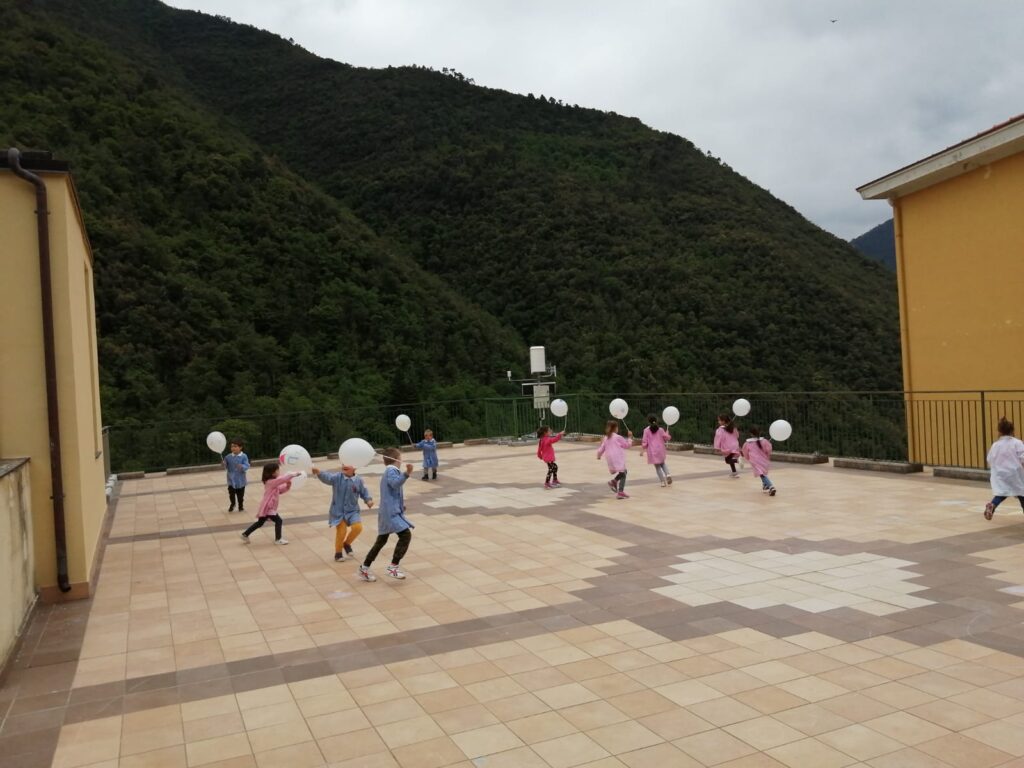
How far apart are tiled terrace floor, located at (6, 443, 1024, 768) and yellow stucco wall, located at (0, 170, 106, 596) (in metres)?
0.78

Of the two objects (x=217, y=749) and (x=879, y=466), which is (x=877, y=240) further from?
(x=217, y=749)

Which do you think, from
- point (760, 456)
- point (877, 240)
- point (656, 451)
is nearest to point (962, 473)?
point (760, 456)

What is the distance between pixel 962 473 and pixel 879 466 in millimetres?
1648

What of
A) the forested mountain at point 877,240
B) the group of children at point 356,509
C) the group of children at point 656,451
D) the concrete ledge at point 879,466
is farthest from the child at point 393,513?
the forested mountain at point 877,240

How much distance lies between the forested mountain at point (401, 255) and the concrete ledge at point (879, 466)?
20.6 meters

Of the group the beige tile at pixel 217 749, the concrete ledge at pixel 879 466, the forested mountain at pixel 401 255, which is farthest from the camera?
the forested mountain at pixel 401 255

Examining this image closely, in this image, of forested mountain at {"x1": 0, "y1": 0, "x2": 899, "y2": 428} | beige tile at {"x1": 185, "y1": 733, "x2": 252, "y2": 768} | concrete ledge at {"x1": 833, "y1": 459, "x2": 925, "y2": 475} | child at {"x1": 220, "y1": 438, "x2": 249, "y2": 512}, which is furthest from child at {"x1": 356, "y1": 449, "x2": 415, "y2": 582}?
forested mountain at {"x1": 0, "y1": 0, "x2": 899, "y2": 428}

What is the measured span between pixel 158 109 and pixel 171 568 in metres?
40.6

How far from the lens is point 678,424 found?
21.1 metres

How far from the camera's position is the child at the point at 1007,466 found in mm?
9062

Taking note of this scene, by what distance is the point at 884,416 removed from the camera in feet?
53.6

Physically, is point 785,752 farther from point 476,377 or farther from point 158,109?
point 158,109

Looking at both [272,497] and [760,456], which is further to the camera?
[760,456]

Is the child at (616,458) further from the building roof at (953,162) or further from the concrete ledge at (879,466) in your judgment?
the building roof at (953,162)
